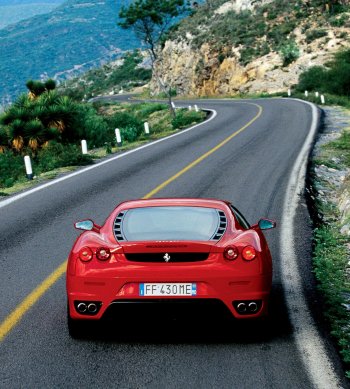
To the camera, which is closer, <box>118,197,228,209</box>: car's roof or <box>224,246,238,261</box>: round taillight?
<box>224,246,238,261</box>: round taillight

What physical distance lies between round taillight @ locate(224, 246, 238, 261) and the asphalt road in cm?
53

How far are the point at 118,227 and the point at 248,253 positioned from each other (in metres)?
Answer: 1.19

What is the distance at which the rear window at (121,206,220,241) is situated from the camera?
5.69 meters

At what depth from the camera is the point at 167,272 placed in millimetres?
5293

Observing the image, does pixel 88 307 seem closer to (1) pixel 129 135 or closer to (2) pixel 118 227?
(2) pixel 118 227

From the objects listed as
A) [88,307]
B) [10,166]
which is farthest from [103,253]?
[10,166]

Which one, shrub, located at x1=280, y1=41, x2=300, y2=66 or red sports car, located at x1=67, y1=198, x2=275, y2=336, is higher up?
red sports car, located at x1=67, y1=198, x2=275, y2=336

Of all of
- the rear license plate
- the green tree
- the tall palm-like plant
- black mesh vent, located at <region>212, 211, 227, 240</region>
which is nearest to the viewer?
the rear license plate

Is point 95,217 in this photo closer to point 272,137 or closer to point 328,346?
point 328,346

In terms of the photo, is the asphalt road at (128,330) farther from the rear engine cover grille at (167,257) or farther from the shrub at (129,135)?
the shrub at (129,135)

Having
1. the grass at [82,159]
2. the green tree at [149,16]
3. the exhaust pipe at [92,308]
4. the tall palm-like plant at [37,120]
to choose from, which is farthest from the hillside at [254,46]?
the exhaust pipe at [92,308]

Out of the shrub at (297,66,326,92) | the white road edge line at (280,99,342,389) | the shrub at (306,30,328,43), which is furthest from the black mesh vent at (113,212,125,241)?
the shrub at (306,30,328,43)

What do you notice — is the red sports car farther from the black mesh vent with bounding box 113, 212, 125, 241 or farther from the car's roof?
the car's roof

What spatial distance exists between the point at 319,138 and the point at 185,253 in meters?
19.6
